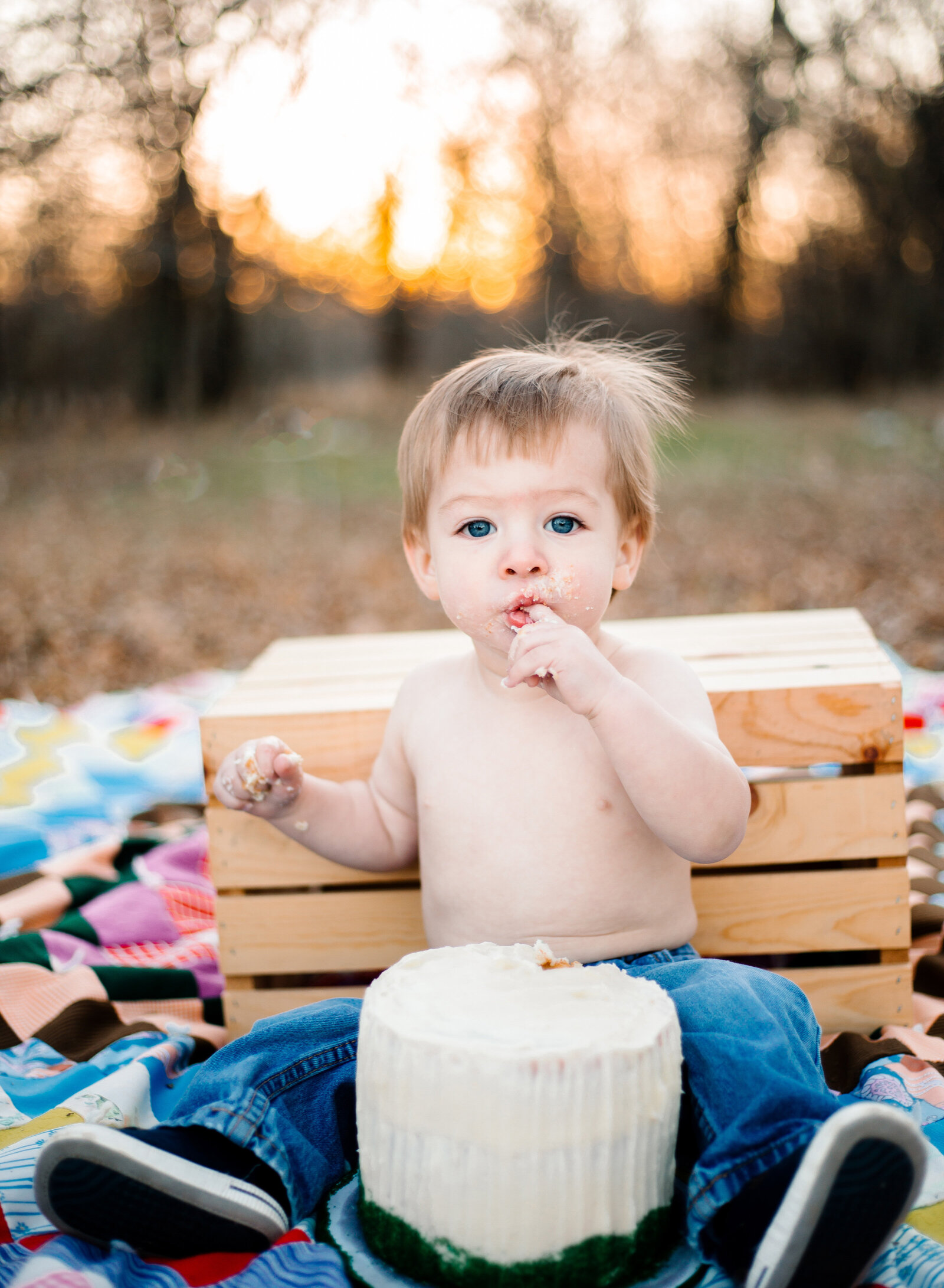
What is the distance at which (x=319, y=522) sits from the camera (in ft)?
21.6

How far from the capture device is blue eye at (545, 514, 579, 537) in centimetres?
137

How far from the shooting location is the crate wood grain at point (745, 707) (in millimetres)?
1643

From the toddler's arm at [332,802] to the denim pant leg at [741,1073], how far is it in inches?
20.7

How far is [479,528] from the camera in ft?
4.55


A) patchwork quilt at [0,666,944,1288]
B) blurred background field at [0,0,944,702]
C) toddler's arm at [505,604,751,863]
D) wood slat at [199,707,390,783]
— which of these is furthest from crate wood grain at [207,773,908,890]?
blurred background field at [0,0,944,702]

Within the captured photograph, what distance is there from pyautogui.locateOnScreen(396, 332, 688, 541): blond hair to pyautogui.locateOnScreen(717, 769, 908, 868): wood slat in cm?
53

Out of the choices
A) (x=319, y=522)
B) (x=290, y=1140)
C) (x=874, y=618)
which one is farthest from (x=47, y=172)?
(x=290, y=1140)

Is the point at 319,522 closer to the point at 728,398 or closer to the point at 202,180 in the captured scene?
the point at 202,180

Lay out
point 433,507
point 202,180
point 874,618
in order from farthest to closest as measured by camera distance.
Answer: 1. point 202,180
2. point 874,618
3. point 433,507

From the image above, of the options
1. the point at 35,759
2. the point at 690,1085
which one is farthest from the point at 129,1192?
the point at 35,759

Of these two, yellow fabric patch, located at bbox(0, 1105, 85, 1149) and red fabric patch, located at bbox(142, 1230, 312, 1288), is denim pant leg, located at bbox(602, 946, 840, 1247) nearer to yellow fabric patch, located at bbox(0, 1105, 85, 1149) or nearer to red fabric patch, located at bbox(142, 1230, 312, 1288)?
red fabric patch, located at bbox(142, 1230, 312, 1288)

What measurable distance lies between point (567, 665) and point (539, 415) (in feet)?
1.22

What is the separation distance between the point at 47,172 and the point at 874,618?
24.5 ft

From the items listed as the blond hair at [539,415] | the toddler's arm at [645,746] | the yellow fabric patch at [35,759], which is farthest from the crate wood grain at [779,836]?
the yellow fabric patch at [35,759]
